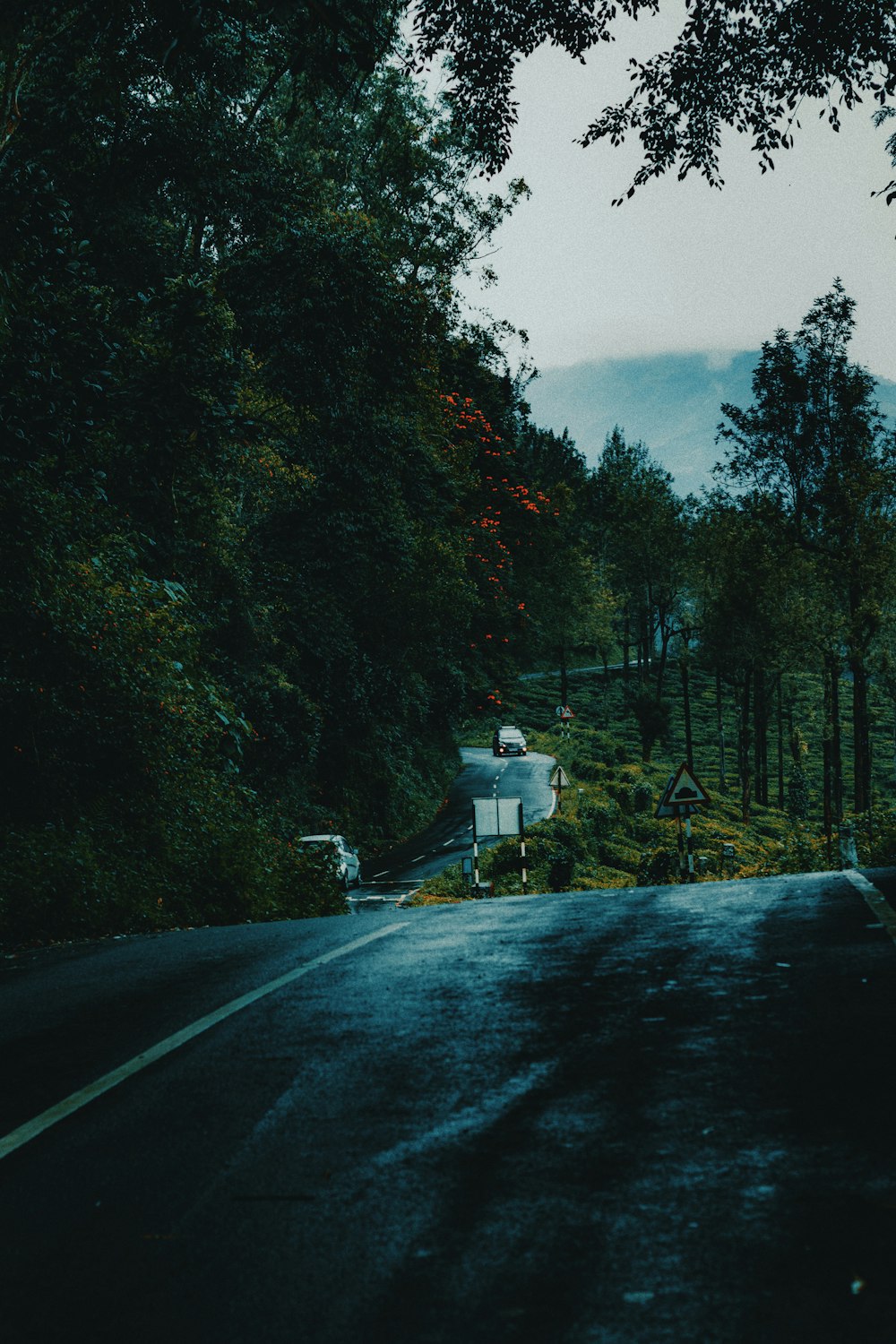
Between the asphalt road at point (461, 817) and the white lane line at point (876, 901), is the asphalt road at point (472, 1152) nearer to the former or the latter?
the white lane line at point (876, 901)

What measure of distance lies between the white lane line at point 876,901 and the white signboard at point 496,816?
2147cm

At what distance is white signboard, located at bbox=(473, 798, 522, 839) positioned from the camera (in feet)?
106

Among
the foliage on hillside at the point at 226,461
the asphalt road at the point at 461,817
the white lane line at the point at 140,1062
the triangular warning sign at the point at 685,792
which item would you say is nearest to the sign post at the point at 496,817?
the asphalt road at the point at 461,817

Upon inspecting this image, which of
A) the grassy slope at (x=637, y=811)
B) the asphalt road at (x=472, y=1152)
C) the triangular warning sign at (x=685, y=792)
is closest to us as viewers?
the asphalt road at (x=472, y=1152)

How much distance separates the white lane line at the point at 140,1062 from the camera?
181 inches

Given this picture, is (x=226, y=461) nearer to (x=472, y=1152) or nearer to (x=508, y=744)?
(x=472, y=1152)

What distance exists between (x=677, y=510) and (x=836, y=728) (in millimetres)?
33504

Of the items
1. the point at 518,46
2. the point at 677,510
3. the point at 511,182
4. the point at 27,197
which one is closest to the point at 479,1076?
the point at 518,46

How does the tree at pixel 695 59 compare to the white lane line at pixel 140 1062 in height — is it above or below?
above

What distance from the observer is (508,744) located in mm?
71312

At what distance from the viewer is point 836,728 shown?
38.6 metres

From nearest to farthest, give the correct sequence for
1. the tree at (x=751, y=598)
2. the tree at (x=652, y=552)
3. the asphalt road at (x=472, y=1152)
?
1. the asphalt road at (x=472, y=1152)
2. the tree at (x=751, y=598)
3. the tree at (x=652, y=552)

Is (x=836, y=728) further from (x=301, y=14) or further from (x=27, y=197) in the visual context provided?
(x=301, y=14)

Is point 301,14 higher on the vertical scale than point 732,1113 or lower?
higher
